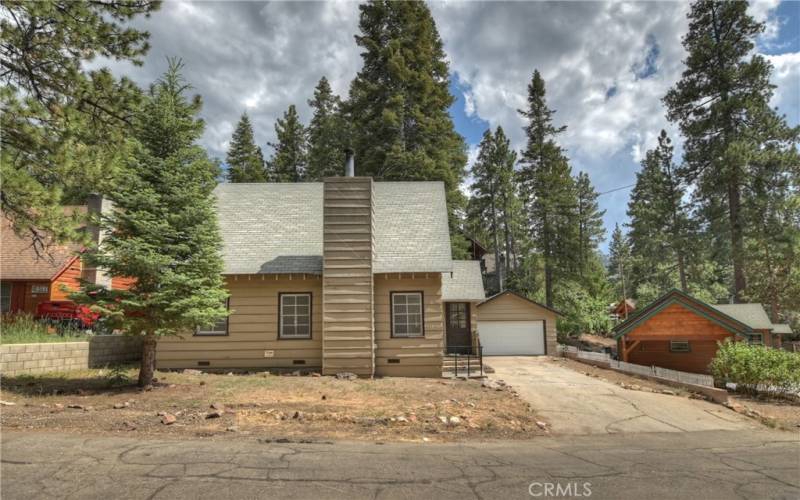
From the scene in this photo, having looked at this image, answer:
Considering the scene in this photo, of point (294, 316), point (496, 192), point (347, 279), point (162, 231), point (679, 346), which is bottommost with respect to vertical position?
point (679, 346)

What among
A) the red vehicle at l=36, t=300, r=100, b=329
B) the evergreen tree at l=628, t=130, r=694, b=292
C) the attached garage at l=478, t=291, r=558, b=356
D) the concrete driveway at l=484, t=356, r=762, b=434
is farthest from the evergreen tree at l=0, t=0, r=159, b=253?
the evergreen tree at l=628, t=130, r=694, b=292

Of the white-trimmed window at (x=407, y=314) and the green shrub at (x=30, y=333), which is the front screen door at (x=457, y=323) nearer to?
the white-trimmed window at (x=407, y=314)

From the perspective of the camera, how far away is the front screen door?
18.9 metres

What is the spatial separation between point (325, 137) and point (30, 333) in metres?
24.6

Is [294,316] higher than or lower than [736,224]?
lower

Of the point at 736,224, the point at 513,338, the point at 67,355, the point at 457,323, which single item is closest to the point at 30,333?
the point at 67,355

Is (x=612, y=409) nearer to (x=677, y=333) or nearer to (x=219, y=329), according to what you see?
(x=219, y=329)

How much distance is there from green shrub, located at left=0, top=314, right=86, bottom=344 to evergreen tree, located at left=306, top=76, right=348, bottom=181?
66.7ft

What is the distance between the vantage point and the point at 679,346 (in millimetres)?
19906

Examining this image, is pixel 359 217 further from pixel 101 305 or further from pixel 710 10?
pixel 710 10

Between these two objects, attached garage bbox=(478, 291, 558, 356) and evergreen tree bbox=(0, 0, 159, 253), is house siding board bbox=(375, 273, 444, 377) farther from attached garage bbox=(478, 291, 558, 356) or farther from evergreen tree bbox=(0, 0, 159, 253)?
attached garage bbox=(478, 291, 558, 356)

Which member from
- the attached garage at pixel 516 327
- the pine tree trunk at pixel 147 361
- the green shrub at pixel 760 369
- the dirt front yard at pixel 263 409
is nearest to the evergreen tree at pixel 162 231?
the pine tree trunk at pixel 147 361

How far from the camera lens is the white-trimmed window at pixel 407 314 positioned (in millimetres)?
13477

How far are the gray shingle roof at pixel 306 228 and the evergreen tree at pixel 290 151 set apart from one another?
67.5 ft
